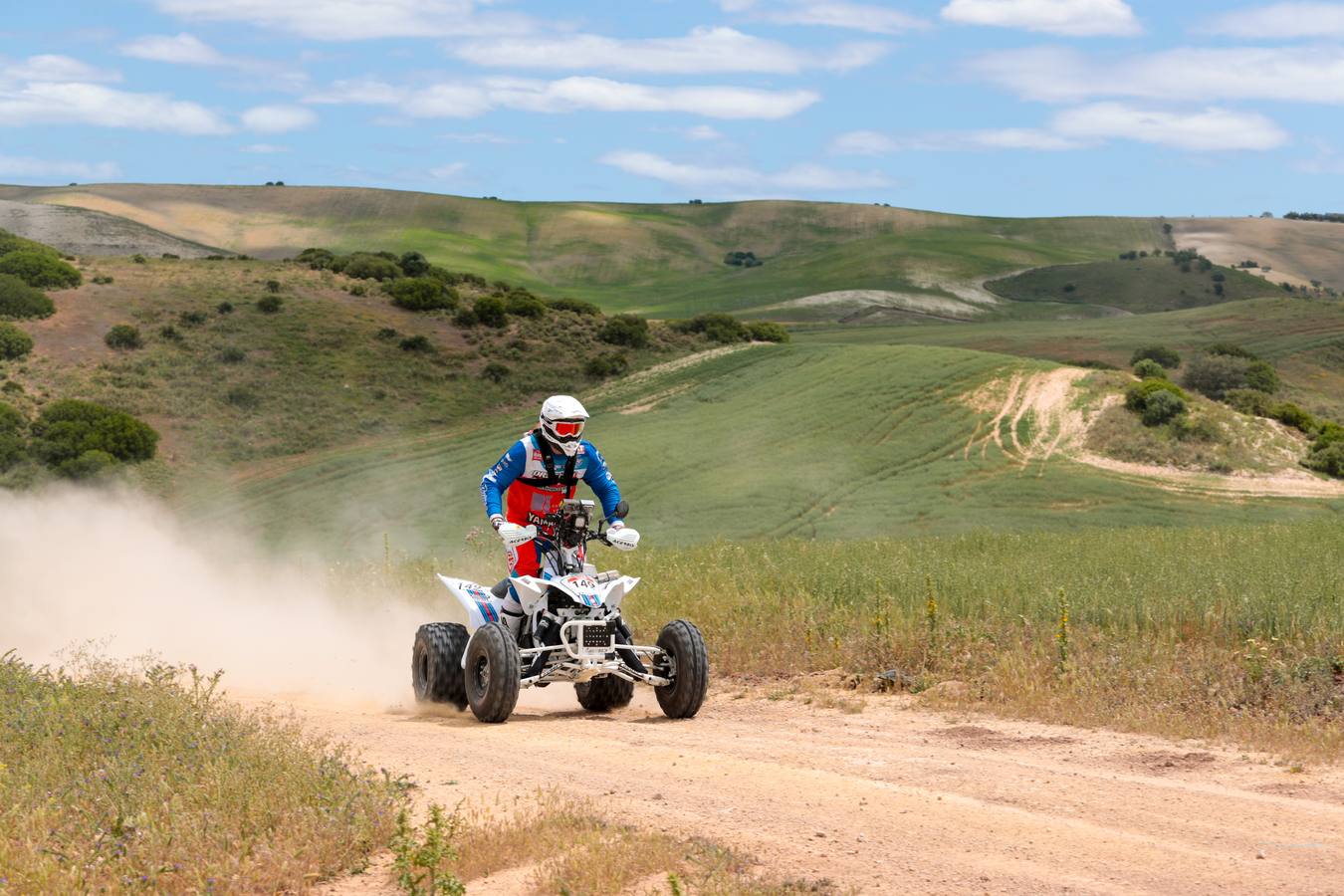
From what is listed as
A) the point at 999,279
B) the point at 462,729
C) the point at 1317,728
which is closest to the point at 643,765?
the point at 462,729

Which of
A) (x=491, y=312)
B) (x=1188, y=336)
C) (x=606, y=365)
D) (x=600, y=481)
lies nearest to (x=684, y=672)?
(x=600, y=481)

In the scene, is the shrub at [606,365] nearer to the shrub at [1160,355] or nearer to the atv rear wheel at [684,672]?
the shrub at [1160,355]

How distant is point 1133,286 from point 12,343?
114523 millimetres

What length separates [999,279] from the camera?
496ft

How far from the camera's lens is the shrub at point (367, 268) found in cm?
8350

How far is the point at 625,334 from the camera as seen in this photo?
248 feet

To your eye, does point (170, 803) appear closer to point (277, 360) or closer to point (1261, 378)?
point (277, 360)

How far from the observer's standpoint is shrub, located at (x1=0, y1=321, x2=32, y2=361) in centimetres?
6209

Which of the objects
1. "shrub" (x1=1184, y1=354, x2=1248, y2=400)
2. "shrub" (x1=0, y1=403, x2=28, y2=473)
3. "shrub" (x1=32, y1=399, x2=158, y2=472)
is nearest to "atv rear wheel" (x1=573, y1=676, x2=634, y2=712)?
"shrub" (x1=32, y1=399, x2=158, y2=472)

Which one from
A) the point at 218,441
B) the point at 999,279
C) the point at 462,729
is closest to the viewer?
the point at 462,729

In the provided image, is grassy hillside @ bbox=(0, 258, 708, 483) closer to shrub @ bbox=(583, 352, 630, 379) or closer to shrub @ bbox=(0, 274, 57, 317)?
shrub @ bbox=(583, 352, 630, 379)

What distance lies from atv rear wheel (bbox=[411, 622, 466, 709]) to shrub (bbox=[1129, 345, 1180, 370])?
7881cm

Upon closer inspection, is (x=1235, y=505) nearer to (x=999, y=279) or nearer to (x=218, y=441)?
(x=218, y=441)

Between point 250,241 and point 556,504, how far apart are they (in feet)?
483
